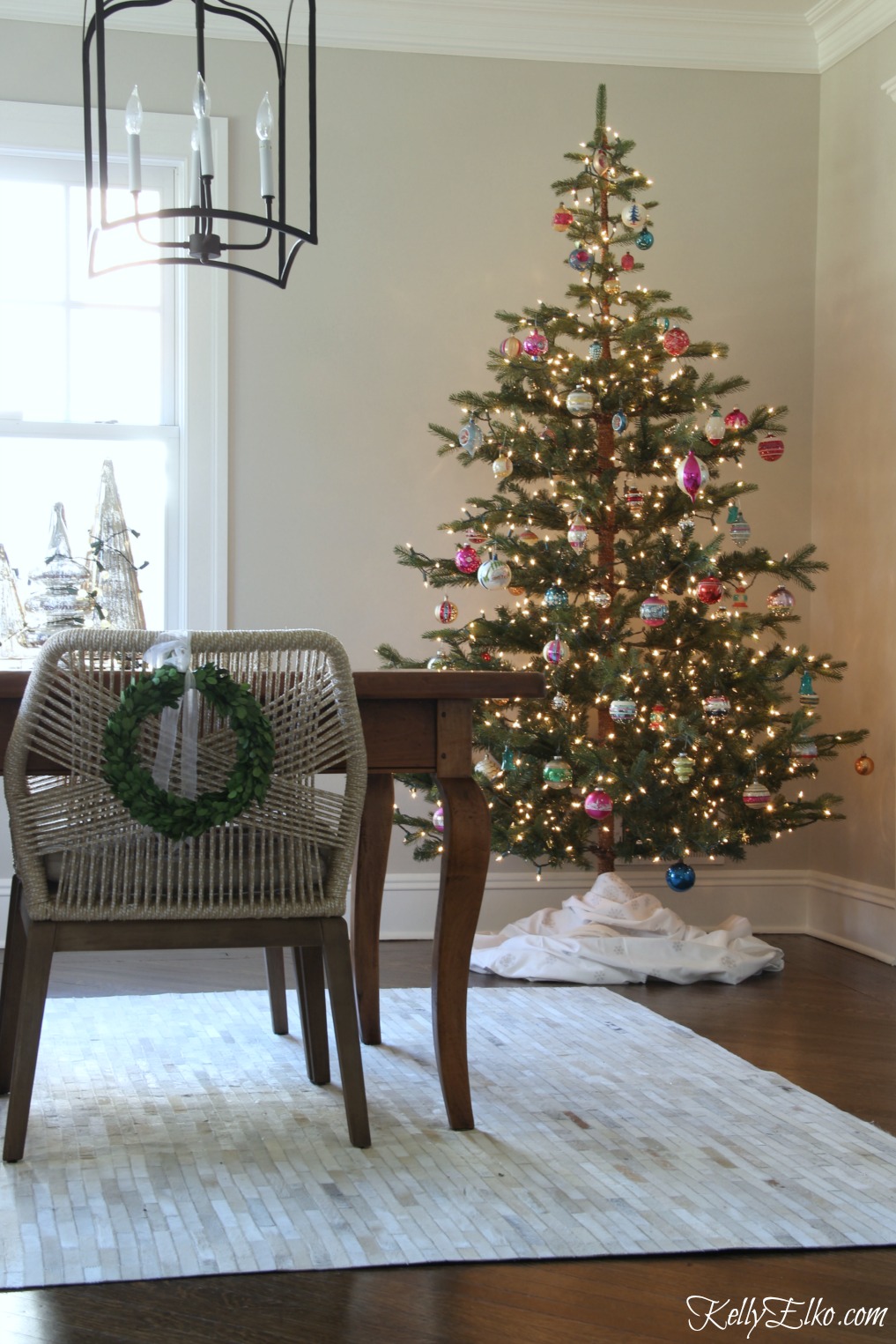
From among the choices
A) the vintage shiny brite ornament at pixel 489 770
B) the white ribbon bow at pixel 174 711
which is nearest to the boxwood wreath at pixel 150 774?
the white ribbon bow at pixel 174 711

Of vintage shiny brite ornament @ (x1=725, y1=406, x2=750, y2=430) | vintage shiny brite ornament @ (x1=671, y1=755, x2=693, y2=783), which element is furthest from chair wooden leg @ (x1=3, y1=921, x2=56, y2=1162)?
vintage shiny brite ornament @ (x1=725, y1=406, x2=750, y2=430)

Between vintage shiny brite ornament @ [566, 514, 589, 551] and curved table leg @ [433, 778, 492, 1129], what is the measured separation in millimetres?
1415

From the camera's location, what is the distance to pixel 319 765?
210 centimetres

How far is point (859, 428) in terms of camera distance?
13.7 ft

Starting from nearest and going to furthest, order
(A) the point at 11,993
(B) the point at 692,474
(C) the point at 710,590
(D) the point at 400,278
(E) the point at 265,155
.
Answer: (E) the point at 265,155 → (A) the point at 11,993 → (B) the point at 692,474 → (C) the point at 710,590 → (D) the point at 400,278

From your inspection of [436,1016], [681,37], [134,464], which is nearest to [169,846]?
[436,1016]

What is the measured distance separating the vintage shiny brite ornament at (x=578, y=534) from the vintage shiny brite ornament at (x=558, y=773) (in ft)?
1.85

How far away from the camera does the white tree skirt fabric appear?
356 centimetres

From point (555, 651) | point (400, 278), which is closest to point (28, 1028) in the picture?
point (555, 651)

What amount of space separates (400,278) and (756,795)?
195cm

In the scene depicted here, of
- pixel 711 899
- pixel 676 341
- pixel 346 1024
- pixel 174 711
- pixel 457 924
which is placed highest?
pixel 676 341

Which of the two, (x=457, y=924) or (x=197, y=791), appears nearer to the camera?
(x=197, y=791)

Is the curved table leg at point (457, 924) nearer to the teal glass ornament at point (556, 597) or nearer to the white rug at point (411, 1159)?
the white rug at point (411, 1159)

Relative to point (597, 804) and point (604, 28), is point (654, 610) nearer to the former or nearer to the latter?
point (597, 804)
